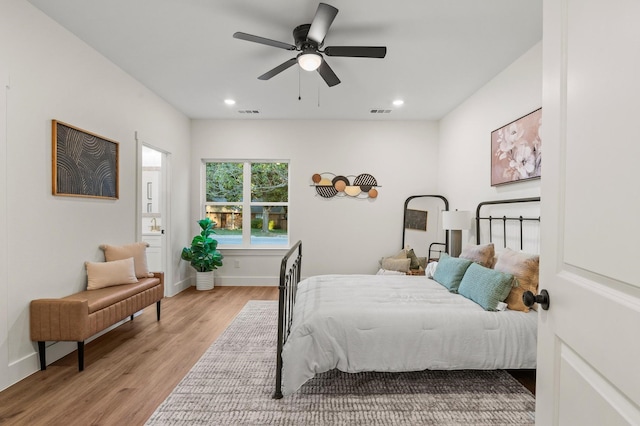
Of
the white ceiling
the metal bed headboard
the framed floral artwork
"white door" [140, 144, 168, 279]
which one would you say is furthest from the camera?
"white door" [140, 144, 168, 279]

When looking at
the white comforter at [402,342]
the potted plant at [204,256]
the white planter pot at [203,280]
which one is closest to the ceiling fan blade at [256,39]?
the white comforter at [402,342]

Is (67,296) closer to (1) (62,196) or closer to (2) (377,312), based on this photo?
(1) (62,196)

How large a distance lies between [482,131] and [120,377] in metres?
4.31

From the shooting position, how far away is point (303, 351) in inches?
85.8

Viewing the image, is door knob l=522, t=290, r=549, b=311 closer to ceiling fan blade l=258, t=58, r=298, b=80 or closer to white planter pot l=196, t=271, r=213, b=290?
ceiling fan blade l=258, t=58, r=298, b=80

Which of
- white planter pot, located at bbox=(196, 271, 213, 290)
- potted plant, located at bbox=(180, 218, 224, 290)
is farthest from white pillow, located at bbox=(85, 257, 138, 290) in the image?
white planter pot, located at bbox=(196, 271, 213, 290)

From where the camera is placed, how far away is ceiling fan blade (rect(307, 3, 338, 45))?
2.11 metres

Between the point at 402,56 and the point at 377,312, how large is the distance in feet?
7.90

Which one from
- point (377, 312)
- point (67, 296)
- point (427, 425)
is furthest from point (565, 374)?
point (67, 296)

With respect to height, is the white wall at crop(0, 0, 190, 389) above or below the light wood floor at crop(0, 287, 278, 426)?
above

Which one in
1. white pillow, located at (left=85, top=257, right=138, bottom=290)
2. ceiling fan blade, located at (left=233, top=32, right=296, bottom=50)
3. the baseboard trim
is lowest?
the baseboard trim

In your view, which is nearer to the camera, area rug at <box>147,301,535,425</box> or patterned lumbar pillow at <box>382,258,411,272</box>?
area rug at <box>147,301,535,425</box>

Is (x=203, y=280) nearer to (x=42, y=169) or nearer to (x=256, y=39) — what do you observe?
(x=42, y=169)

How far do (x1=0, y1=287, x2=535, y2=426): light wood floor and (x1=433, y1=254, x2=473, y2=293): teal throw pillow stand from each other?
2.71 feet
